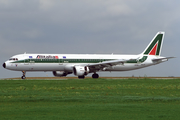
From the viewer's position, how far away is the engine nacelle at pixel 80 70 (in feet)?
171

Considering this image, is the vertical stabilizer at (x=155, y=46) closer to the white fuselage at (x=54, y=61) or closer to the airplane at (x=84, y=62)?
the airplane at (x=84, y=62)

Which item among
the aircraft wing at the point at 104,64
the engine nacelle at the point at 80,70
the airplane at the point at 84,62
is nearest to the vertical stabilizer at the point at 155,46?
the airplane at the point at 84,62

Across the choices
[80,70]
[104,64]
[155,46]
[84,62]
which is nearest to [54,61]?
[80,70]

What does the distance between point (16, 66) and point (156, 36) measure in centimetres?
2883

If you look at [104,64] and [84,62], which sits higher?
[84,62]

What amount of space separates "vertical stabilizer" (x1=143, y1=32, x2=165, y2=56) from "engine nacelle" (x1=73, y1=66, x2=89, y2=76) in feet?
49.8

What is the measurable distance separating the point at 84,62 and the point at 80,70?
356cm

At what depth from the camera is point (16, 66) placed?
5088cm

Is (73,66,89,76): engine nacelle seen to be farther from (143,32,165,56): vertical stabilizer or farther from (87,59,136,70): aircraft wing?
(143,32,165,56): vertical stabilizer

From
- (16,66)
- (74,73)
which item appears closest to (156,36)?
(74,73)

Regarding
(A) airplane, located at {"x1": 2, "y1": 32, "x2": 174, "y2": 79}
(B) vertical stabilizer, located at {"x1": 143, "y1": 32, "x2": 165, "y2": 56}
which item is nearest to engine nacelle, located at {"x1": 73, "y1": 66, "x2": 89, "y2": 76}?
(A) airplane, located at {"x1": 2, "y1": 32, "x2": 174, "y2": 79}

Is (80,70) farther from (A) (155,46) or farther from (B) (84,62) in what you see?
(A) (155,46)

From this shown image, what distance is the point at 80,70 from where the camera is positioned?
52.2m

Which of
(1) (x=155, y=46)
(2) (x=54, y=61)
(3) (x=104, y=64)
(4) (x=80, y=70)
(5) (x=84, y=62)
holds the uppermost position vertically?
(1) (x=155, y=46)
